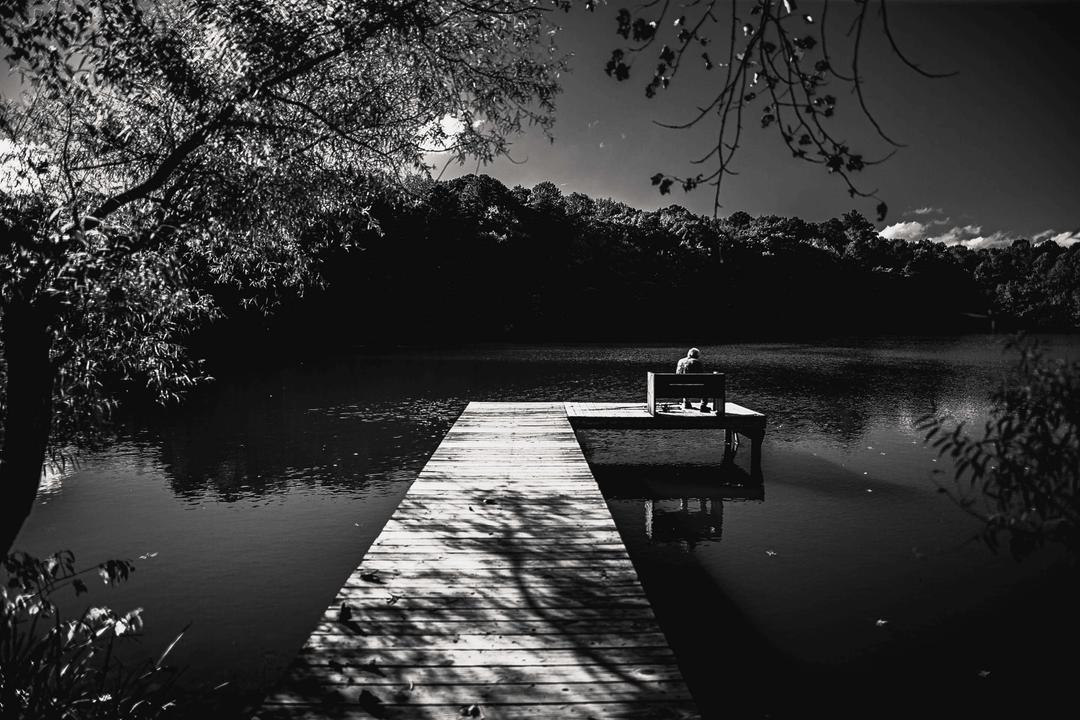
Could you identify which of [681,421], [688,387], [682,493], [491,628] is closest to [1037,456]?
[491,628]

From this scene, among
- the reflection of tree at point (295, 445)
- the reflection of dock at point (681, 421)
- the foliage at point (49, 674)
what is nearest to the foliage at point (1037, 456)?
the foliage at point (49, 674)

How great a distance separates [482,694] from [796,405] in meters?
20.8

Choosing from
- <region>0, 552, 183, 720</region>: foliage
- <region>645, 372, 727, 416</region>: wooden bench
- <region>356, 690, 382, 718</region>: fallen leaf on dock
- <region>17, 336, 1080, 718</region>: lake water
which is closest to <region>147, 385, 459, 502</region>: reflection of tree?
<region>17, 336, 1080, 718</region>: lake water

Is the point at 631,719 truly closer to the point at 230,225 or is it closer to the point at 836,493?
the point at 230,225

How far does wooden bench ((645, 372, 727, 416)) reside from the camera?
45.8 feet

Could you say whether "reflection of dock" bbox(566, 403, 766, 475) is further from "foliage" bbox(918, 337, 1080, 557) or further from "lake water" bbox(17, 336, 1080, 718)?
"foliage" bbox(918, 337, 1080, 557)

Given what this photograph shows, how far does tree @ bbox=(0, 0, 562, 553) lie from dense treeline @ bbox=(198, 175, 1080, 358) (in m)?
39.5

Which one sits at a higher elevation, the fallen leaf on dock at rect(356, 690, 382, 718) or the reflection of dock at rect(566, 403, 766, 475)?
the reflection of dock at rect(566, 403, 766, 475)

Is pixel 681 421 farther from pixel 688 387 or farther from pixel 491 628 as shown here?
pixel 491 628

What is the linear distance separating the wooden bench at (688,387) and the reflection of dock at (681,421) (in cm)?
20

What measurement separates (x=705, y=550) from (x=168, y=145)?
27.3 ft

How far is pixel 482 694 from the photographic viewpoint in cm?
410

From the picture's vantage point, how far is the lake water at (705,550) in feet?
21.2

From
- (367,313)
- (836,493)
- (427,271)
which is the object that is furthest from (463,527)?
(427,271)
